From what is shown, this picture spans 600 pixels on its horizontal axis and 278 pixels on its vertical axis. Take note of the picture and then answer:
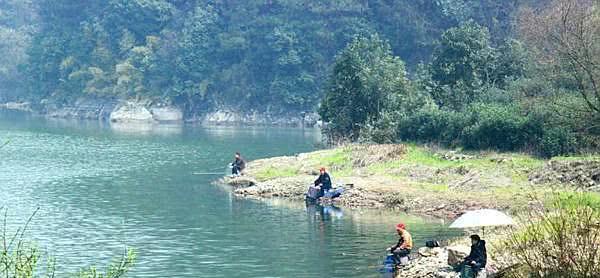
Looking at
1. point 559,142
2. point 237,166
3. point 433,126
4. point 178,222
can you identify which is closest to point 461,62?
point 433,126

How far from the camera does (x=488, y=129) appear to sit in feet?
163

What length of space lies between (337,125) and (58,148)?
26.7 metres

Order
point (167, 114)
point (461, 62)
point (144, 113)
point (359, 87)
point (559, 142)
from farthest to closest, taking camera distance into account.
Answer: point (144, 113) → point (167, 114) → point (359, 87) → point (461, 62) → point (559, 142)

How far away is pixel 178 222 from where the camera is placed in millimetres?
41938

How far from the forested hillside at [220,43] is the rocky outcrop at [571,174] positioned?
254ft

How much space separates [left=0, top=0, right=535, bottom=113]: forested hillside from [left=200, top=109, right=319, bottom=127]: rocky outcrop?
1.29 m

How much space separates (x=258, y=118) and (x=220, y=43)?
42.2ft

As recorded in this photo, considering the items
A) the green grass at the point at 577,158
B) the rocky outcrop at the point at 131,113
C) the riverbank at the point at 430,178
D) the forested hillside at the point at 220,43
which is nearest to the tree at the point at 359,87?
the riverbank at the point at 430,178

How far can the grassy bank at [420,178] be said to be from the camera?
41.9m

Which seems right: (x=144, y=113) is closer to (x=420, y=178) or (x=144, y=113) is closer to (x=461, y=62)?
(x=461, y=62)

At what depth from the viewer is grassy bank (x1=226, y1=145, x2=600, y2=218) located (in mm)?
41906

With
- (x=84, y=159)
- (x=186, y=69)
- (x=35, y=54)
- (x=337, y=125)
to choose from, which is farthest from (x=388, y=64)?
(x=35, y=54)

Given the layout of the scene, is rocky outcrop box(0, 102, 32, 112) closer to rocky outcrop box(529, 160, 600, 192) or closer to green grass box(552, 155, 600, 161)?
green grass box(552, 155, 600, 161)

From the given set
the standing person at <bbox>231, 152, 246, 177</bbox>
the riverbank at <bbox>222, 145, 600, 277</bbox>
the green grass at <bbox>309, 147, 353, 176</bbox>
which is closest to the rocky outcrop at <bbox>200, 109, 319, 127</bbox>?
the green grass at <bbox>309, 147, 353, 176</bbox>
